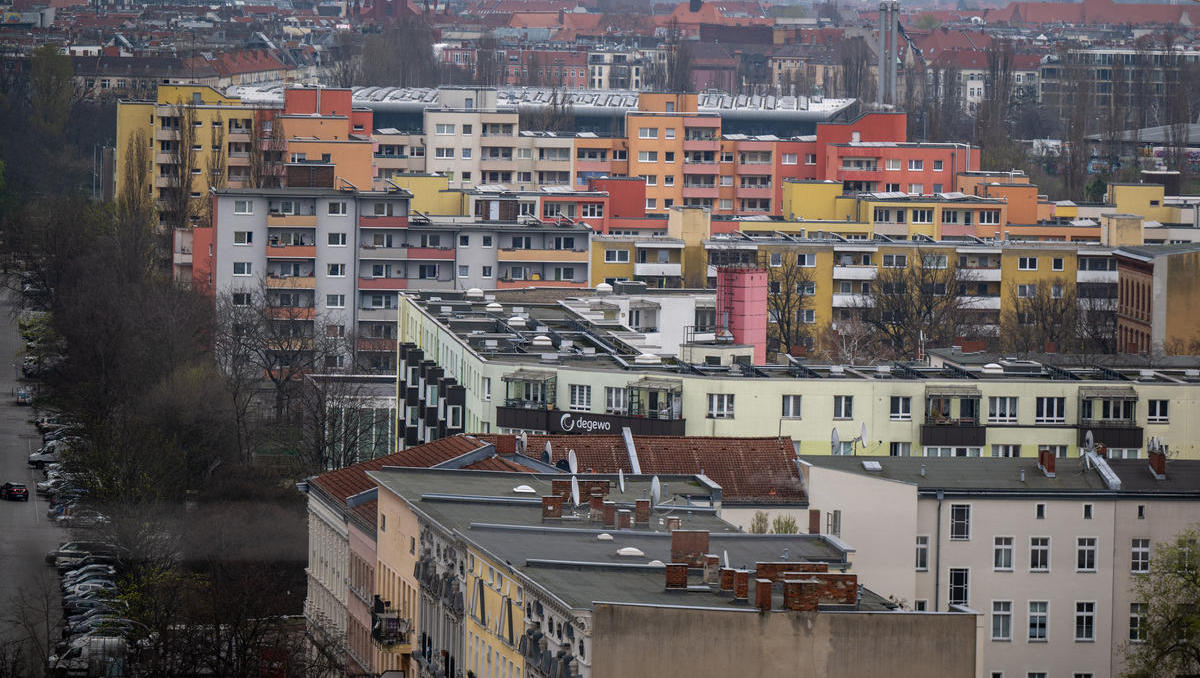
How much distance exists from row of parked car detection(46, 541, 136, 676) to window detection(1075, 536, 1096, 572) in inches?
478

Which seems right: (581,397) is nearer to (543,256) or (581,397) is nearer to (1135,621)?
(1135,621)

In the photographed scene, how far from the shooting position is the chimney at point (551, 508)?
35.0 metres

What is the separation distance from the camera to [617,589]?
2998 centimetres

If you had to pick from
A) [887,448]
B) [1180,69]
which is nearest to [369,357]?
[887,448]

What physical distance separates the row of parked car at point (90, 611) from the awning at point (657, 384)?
8104 mm

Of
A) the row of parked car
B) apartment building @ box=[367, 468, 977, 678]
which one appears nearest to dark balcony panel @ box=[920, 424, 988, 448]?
apartment building @ box=[367, 468, 977, 678]

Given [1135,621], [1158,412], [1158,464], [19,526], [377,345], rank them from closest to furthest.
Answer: [1135,621]
[1158,464]
[1158,412]
[19,526]
[377,345]

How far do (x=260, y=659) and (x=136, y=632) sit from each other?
14.0 feet

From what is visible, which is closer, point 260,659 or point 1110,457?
point 260,659

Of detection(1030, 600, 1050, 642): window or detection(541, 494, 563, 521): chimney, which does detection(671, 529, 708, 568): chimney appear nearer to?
detection(541, 494, 563, 521): chimney

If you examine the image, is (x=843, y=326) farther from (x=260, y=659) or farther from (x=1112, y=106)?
(x=1112, y=106)

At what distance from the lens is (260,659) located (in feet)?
126

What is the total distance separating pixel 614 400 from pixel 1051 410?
661 centimetres

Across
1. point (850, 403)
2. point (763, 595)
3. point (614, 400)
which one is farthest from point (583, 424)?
point (763, 595)
